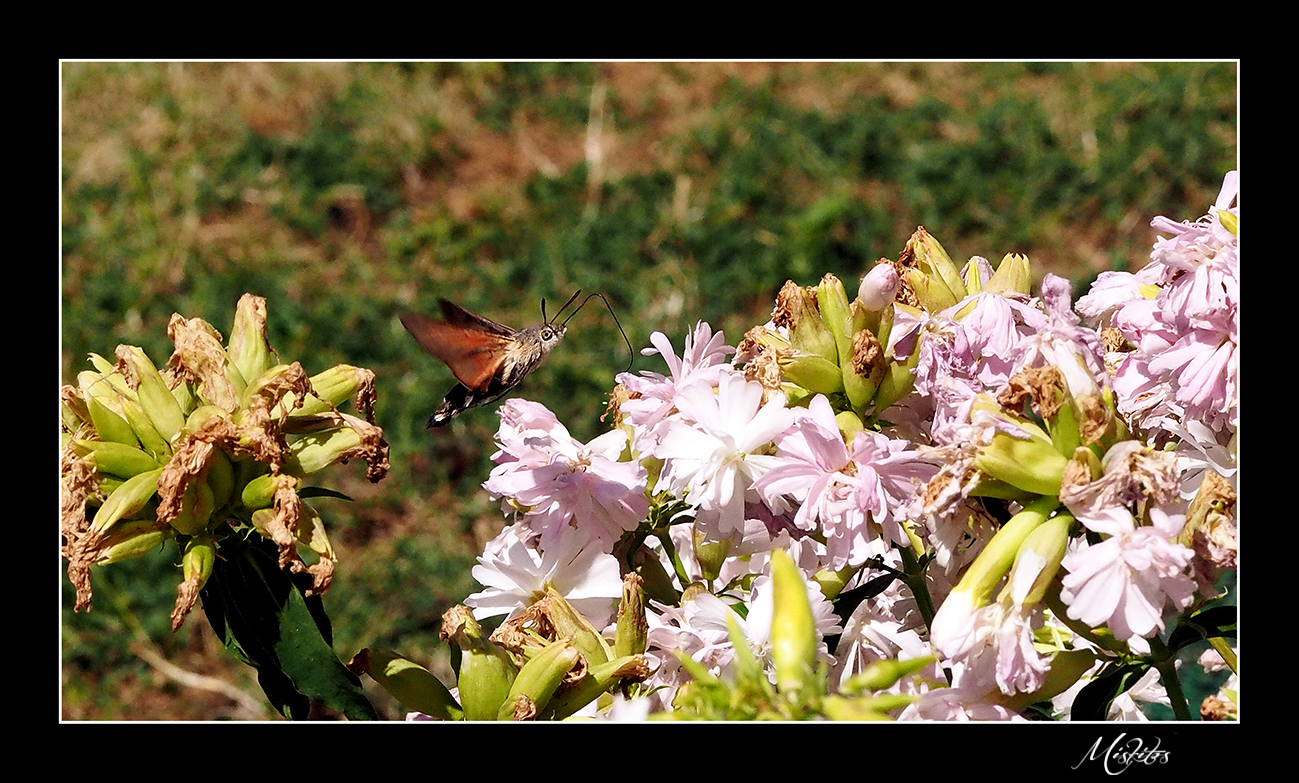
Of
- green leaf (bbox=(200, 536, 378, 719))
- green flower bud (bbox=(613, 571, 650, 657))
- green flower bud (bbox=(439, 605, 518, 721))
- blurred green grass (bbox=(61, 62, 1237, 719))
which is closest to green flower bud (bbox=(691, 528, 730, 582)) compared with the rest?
green flower bud (bbox=(613, 571, 650, 657))

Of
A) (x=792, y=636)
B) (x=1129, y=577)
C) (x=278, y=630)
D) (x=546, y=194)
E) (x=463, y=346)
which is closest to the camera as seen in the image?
(x=792, y=636)

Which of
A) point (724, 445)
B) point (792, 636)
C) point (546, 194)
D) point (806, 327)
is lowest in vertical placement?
point (792, 636)

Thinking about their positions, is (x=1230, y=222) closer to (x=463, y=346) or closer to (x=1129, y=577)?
(x=1129, y=577)

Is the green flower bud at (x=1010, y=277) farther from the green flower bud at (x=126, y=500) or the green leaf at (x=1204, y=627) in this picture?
A: the green flower bud at (x=126, y=500)

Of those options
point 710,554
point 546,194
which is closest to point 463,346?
point 710,554

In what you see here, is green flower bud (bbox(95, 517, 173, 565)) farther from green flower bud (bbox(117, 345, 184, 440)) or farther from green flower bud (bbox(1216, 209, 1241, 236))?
green flower bud (bbox(1216, 209, 1241, 236))

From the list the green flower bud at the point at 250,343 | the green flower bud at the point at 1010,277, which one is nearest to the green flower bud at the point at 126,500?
the green flower bud at the point at 250,343
